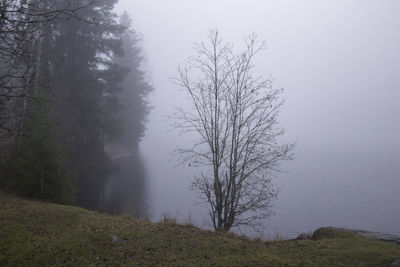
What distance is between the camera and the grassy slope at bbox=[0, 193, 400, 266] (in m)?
4.14

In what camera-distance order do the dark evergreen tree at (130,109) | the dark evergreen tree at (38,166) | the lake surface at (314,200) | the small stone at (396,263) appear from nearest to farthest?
the small stone at (396,263) < the dark evergreen tree at (38,166) < the lake surface at (314,200) < the dark evergreen tree at (130,109)

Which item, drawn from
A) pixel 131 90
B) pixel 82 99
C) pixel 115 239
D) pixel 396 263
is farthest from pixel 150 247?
pixel 131 90

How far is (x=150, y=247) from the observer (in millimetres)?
4668

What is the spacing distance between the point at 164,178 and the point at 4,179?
49.3 feet

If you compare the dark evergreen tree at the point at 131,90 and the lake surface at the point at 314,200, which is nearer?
the lake surface at the point at 314,200

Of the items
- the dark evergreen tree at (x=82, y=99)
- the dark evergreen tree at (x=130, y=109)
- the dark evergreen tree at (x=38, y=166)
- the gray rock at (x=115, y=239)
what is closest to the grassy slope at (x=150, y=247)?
the gray rock at (x=115, y=239)

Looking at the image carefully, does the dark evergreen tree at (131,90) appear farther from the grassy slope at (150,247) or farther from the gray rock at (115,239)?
the gray rock at (115,239)

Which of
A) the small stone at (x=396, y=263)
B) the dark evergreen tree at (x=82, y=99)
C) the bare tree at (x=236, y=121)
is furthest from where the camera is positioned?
the dark evergreen tree at (x=82, y=99)

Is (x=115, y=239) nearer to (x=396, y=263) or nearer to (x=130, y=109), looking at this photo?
(x=396, y=263)

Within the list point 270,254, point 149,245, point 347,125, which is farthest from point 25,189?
point 347,125

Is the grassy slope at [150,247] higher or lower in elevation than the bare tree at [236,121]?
lower

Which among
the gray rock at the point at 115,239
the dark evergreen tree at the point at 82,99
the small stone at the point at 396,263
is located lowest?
the small stone at the point at 396,263

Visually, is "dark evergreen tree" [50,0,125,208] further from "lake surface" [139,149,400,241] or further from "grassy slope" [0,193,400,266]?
"grassy slope" [0,193,400,266]

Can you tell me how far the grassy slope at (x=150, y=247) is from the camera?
414cm
